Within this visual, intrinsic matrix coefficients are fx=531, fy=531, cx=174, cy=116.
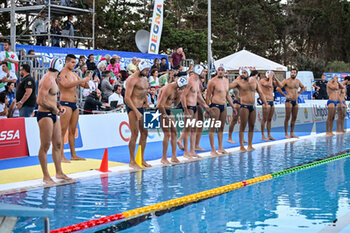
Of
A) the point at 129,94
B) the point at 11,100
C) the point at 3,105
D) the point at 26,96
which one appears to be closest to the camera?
the point at 129,94

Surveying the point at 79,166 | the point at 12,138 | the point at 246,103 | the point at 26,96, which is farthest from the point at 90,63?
the point at 79,166

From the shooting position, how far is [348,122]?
896 inches

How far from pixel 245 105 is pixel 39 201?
7.36 meters

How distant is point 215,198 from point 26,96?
620cm

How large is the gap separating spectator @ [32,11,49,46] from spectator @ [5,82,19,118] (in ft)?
17.8

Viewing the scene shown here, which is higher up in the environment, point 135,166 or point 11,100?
point 11,100

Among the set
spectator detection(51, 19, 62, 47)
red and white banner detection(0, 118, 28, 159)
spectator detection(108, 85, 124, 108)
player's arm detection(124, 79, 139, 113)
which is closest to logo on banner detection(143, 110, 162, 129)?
spectator detection(108, 85, 124, 108)

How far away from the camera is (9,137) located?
11.6 metres

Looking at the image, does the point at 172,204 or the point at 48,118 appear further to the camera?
the point at 48,118

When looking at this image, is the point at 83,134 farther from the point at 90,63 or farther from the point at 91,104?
the point at 90,63

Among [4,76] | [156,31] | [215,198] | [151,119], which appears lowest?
[215,198]

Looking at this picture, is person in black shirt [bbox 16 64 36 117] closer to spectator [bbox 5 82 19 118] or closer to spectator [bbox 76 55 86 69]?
spectator [bbox 5 82 19 118]

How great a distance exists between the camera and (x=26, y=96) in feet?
39.8

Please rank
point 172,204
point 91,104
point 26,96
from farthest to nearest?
point 91,104 < point 26,96 < point 172,204
